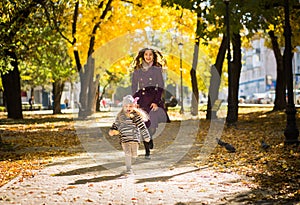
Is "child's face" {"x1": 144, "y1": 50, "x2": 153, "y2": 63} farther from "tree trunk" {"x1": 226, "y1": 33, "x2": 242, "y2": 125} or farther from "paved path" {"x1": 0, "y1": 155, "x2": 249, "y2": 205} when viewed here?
"tree trunk" {"x1": 226, "y1": 33, "x2": 242, "y2": 125}

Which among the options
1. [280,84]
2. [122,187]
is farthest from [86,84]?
[122,187]

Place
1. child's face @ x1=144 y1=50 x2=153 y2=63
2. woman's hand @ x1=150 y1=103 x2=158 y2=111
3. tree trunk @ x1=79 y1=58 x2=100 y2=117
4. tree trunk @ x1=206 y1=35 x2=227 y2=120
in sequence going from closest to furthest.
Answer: child's face @ x1=144 y1=50 x2=153 y2=63
woman's hand @ x1=150 y1=103 x2=158 y2=111
tree trunk @ x1=206 y1=35 x2=227 y2=120
tree trunk @ x1=79 y1=58 x2=100 y2=117

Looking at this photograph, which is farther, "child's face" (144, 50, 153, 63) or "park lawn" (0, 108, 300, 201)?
"child's face" (144, 50, 153, 63)

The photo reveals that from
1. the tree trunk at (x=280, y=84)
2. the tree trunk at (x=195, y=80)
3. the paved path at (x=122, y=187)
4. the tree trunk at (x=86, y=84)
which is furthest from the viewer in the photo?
the tree trunk at (x=280, y=84)

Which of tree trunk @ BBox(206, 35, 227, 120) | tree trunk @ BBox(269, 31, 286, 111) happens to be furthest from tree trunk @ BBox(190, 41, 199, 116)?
tree trunk @ BBox(269, 31, 286, 111)

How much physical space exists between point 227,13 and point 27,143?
311 inches

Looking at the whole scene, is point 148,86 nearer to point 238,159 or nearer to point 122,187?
point 238,159

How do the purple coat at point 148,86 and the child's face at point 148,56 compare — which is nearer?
the child's face at point 148,56

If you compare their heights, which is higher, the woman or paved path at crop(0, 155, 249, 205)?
the woman

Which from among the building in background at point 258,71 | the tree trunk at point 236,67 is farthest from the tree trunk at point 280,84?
the building in background at point 258,71

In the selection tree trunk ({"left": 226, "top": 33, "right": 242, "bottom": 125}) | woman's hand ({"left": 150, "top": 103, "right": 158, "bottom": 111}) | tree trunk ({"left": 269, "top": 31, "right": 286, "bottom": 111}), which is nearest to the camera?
woman's hand ({"left": 150, "top": 103, "right": 158, "bottom": 111})

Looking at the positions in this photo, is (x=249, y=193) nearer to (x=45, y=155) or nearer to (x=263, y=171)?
(x=263, y=171)

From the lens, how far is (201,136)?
17.3m

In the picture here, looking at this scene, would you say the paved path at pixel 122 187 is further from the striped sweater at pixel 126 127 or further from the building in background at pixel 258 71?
the building in background at pixel 258 71
